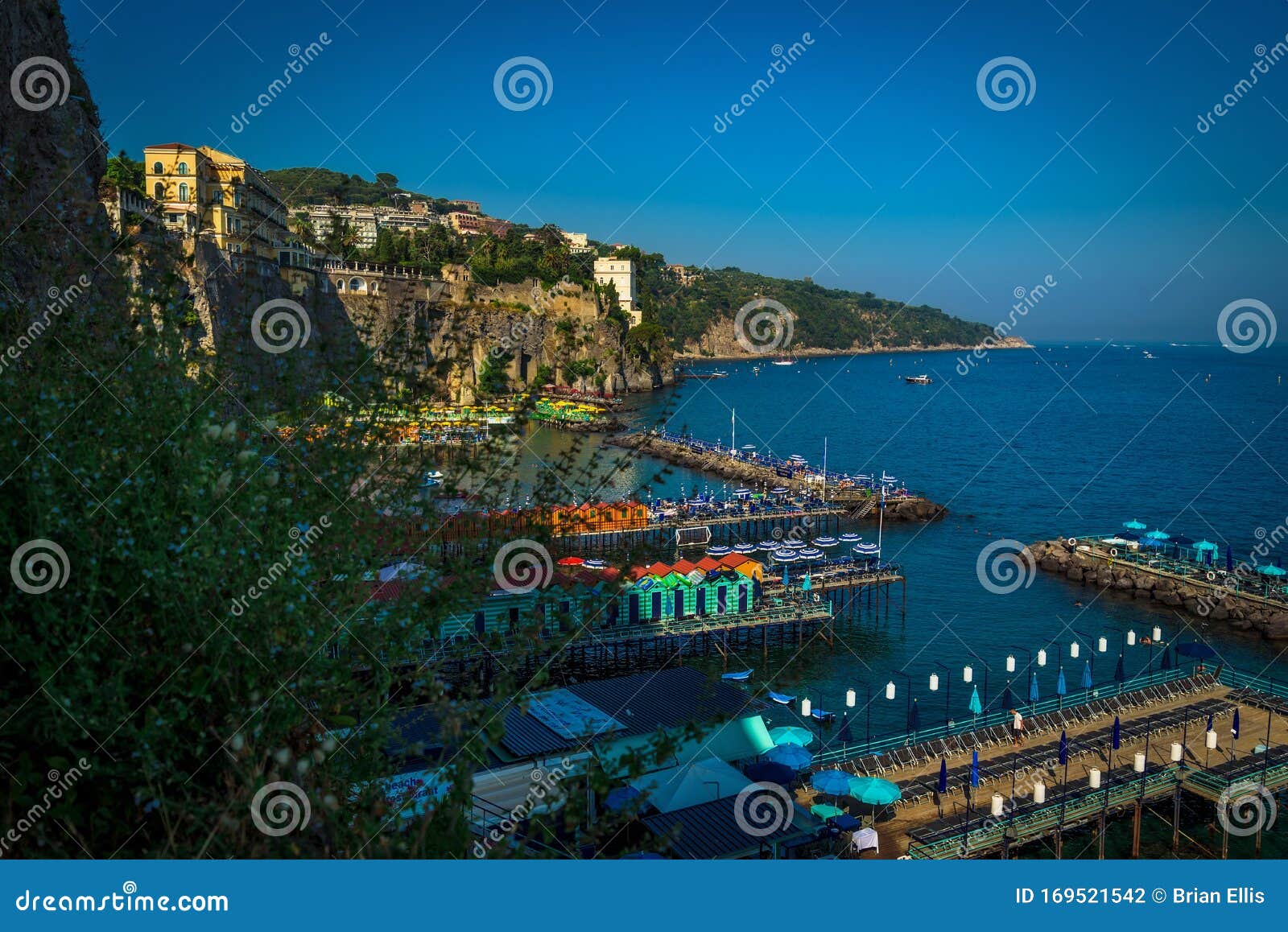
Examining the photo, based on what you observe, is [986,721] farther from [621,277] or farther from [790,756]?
[621,277]

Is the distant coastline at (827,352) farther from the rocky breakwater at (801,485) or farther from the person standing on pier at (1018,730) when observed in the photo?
the person standing on pier at (1018,730)

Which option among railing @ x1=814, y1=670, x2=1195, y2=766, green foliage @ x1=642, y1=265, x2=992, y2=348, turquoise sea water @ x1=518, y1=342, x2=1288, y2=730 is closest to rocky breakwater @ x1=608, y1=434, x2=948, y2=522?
turquoise sea water @ x1=518, y1=342, x2=1288, y2=730

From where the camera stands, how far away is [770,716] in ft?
49.6

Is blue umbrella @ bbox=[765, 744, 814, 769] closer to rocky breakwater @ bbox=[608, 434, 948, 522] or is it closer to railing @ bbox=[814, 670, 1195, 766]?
railing @ bbox=[814, 670, 1195, 766]

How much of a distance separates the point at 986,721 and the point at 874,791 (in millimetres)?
4331

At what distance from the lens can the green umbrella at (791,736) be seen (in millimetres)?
12586

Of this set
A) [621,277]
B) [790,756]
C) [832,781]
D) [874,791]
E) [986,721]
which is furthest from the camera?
[621,277]

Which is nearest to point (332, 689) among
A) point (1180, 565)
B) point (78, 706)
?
point (78, 706)

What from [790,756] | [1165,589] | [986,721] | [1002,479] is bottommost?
[790,756]

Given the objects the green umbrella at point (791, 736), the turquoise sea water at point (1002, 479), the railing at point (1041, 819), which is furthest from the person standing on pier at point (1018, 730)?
the green umbrella at point (791, 736)

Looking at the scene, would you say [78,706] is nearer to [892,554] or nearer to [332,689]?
[332,689]

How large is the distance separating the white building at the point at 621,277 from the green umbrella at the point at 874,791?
68872 mm

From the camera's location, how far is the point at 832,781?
10.9m

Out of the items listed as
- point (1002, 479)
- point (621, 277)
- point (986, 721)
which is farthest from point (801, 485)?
point (621, 277)
